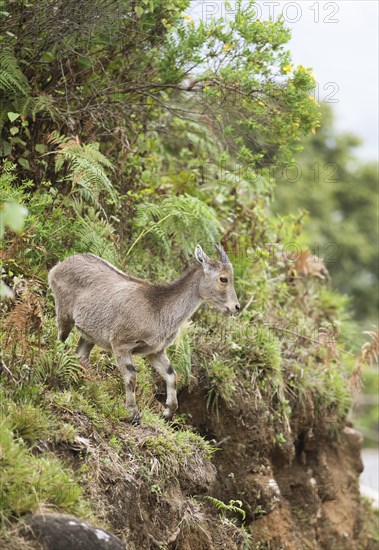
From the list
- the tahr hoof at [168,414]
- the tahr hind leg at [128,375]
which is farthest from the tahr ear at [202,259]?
the tahr hoof at [168,414]

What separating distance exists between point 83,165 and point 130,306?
6.96ft

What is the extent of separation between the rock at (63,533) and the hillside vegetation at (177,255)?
59.0 inches

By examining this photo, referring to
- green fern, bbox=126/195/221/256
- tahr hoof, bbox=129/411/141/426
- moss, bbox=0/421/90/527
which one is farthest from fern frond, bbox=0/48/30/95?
moss, bbox=0/421/90/527

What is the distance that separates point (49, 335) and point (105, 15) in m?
4.22

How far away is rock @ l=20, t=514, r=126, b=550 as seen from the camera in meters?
6.34

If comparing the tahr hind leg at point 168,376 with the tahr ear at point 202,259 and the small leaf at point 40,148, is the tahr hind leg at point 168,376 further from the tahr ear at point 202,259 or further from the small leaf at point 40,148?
the small leaf at point 40,148

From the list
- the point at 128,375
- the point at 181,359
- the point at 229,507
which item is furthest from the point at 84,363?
the point at 229,507

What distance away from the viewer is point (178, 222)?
1169cm

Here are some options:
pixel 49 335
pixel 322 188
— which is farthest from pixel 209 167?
pixel 322 188

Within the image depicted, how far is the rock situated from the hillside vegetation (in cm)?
150

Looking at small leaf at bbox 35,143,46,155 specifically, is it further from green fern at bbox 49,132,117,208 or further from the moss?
the moss

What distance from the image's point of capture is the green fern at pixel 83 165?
410 inches

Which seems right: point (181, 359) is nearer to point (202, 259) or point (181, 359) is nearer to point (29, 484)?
point (202, 259)

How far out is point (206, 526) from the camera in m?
9.30
